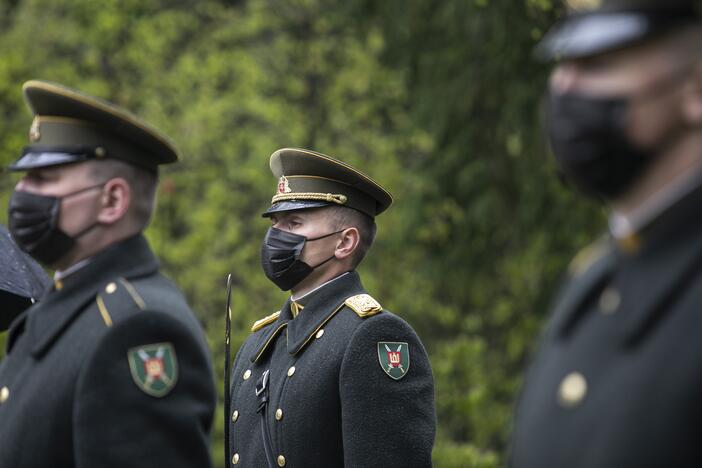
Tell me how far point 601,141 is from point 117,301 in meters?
1.80

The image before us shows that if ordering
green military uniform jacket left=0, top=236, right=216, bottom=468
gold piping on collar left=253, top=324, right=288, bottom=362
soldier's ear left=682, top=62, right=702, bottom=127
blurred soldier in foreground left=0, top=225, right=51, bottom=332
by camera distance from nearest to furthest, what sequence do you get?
soldier's ear left=682, top=62, right=702, bottom=127 → green military uniform jacket left=0, top=236, right=216, bottom=468 → blurred soldier in foreground left=0, top=225, right=51, bottom=332 → gold piping on collar left=253, top=324, right=288, bottom=362

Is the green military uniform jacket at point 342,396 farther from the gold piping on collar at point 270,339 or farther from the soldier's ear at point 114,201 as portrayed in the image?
the soldier's ear at point 114,201

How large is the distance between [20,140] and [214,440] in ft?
13.9

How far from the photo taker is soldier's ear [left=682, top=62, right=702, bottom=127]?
262cm

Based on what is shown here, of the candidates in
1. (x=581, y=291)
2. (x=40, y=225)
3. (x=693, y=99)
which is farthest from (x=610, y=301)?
(x=40, y=225)

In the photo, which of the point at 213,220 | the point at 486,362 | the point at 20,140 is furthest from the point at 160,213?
the point at 486,362

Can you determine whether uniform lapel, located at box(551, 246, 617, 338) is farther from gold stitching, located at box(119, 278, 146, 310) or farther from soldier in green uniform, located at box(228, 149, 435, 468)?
soldier in green uniform, located at box(228, 149, 435, 468)

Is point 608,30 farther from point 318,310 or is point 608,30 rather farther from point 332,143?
point 332,143

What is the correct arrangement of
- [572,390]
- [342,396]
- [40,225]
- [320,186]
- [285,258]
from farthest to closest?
1. [320,186]
2. [285,258]
3. [342,396]
4. [40,225]
5. [572,390]

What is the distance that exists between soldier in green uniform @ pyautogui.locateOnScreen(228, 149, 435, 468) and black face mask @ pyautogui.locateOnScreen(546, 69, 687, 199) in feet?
7.61

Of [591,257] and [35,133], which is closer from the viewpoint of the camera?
[591,257]

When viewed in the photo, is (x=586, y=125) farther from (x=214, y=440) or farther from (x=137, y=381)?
(x=214, y=440)

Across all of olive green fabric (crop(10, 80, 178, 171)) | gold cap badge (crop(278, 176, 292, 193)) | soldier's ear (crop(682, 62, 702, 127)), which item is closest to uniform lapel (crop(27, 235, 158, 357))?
olive green fabric (crop(10, 80, 178, 171))

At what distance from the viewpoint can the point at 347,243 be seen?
5.52 m
